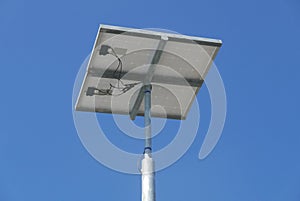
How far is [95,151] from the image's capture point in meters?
8.61

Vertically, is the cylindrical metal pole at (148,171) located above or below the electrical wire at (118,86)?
below

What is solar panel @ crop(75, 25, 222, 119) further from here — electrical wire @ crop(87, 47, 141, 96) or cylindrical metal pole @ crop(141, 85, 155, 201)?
cylindrical metal pole @ crop(141, 85, 155, 201)

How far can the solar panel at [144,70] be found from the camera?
8656 millimetres

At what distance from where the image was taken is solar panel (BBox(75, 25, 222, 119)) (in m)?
8.66

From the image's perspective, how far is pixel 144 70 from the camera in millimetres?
9312

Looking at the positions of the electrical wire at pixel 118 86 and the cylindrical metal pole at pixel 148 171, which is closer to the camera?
the cylindrical metal pole at pixel 148 171

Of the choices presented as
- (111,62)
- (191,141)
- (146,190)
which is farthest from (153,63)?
(146,190)

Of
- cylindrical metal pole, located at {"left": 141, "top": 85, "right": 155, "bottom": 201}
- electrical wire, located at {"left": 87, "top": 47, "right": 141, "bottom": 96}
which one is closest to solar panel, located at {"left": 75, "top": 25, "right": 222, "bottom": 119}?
electrical wire, located at {"left": 87, "top": 47, "right": 141, "bottom": 96}

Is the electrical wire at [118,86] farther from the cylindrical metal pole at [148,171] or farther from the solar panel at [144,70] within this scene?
the cylindrical metal pole at [148,171]

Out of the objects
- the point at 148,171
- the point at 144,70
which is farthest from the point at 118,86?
the point at 148,171

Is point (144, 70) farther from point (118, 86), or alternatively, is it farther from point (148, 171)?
point (148, 171)

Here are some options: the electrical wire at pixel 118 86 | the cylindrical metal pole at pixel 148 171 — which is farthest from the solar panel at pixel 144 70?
the cylindrical metal pole at pixel 148 171

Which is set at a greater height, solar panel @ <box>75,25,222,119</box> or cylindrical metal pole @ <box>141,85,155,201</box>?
solar panel @ <box>75,25,222,119</box>

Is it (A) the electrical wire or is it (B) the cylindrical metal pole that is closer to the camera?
(B) the cylindrical metal pole
